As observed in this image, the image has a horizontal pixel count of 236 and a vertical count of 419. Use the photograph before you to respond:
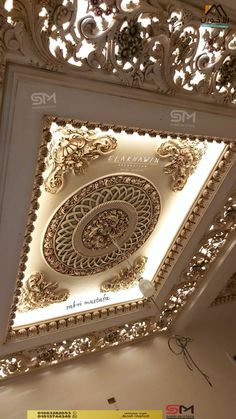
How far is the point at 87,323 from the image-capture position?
75.1 inches

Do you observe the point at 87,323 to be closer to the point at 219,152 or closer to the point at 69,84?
the point at 219,152

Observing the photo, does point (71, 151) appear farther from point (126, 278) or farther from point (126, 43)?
point (126, 278)

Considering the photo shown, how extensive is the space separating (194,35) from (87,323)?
137 cm

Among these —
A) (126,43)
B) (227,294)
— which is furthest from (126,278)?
(126,43)

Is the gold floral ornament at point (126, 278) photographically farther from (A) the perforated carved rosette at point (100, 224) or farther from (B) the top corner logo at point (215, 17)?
(B) the top corner logo at point (215, 17)

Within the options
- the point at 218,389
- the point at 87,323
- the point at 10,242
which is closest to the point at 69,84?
the point at 10,242

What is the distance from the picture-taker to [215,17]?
119 centimetres

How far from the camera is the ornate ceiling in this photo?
3.43ft

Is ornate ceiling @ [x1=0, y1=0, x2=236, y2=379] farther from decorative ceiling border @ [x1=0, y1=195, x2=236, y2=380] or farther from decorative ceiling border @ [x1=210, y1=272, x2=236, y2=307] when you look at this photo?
decorative ceiling border @ [x1=210, y1=272, x2=236, y2=307]

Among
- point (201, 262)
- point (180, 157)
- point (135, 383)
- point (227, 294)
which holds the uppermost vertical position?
point (180, 157)

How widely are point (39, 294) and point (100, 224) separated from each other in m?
0.43

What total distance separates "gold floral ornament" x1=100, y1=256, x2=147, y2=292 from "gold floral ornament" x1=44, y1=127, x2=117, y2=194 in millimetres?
681

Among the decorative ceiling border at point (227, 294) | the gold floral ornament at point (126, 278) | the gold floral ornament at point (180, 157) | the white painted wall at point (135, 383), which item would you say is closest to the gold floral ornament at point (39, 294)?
the gold floral ornament at point (126, 278)

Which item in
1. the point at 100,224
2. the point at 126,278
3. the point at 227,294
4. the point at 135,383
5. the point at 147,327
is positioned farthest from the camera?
the point at 227,294
